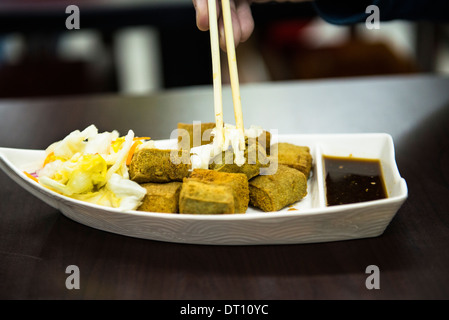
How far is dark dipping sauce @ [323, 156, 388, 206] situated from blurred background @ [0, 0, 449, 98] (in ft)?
5.61

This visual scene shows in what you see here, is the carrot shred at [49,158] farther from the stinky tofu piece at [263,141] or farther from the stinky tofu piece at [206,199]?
the stinky tofu piece at [263,141]

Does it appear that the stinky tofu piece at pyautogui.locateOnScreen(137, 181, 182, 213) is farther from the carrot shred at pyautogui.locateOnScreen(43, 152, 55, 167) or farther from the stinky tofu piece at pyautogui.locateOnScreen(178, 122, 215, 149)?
the carrot shred at pyautogui.locateOnScreen(43, 152, 55, 167)

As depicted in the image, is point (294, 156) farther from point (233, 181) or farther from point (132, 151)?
point (132, 151)

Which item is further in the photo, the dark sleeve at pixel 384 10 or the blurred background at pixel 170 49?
the blurred background at pixel 170 49

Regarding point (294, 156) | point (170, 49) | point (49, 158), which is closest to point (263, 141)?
point (294, 156)

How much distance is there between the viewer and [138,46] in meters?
5.28

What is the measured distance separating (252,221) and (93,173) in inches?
17.3

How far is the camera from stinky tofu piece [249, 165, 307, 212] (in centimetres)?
127

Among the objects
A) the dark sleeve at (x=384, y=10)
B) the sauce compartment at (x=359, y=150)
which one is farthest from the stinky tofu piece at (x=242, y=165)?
the dark sleeve at (x=384, y=10)

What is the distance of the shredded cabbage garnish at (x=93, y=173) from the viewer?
48.0 inches

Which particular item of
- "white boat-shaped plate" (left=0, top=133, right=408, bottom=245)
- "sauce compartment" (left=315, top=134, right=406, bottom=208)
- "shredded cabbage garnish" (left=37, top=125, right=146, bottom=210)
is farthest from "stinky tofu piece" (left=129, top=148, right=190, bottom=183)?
"sauce compartment" (left=315, top=134, right=406, bottom=208)

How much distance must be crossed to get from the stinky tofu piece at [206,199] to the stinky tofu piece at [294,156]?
1.01ft

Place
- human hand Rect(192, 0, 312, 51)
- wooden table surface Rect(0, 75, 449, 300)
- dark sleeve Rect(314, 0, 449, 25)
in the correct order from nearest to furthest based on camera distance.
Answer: wooden table surface Rect(0, 75, 449, 300)
human hand Rect(192, 0, 312, 51)
dark sleeve Rect(314, 0, 449, 25)
